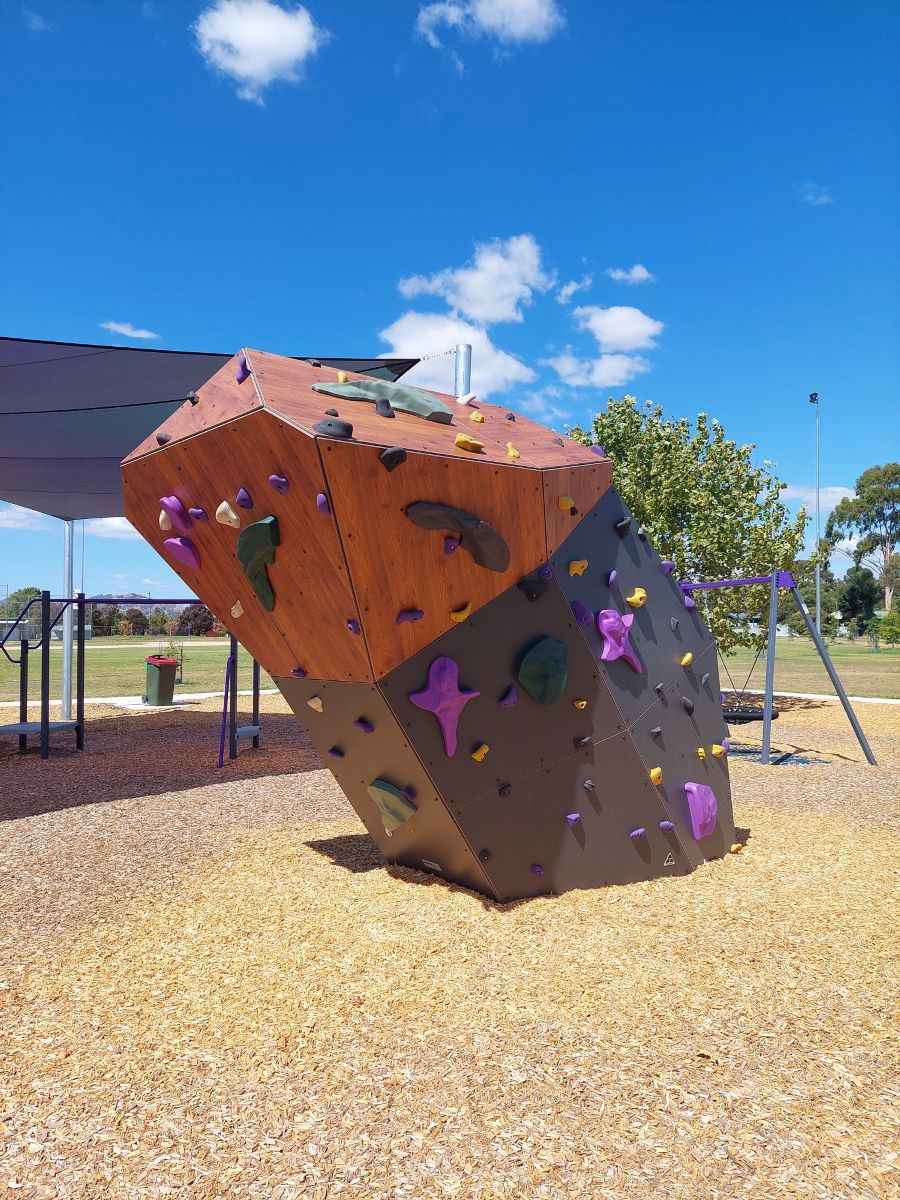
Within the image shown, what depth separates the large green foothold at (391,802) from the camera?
429cm

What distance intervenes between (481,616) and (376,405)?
1.24 meters

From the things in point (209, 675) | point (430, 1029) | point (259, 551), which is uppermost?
point (259, 551)

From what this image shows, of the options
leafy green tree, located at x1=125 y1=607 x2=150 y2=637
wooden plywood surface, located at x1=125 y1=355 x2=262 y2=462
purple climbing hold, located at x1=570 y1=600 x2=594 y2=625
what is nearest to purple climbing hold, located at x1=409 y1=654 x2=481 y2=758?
purple climbing hold, located at x1=570 y1=600 x2=594 y2=625

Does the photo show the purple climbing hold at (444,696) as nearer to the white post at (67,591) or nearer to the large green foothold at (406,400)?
the large green foothold at (406,400)

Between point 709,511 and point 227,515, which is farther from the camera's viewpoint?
point 709,511

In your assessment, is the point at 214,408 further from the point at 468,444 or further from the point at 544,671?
the point at 544,671

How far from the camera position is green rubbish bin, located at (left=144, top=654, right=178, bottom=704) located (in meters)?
15.7

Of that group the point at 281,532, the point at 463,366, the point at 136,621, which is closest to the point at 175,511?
the point at 281,532

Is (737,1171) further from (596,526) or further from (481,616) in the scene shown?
(596,526)

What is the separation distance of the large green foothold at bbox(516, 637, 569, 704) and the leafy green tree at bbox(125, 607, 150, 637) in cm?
4530

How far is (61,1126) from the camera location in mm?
2699

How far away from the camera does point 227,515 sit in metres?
3.63

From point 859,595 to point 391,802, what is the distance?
209 feet

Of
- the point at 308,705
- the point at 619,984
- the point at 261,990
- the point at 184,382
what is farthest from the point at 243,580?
the point at 184,382
